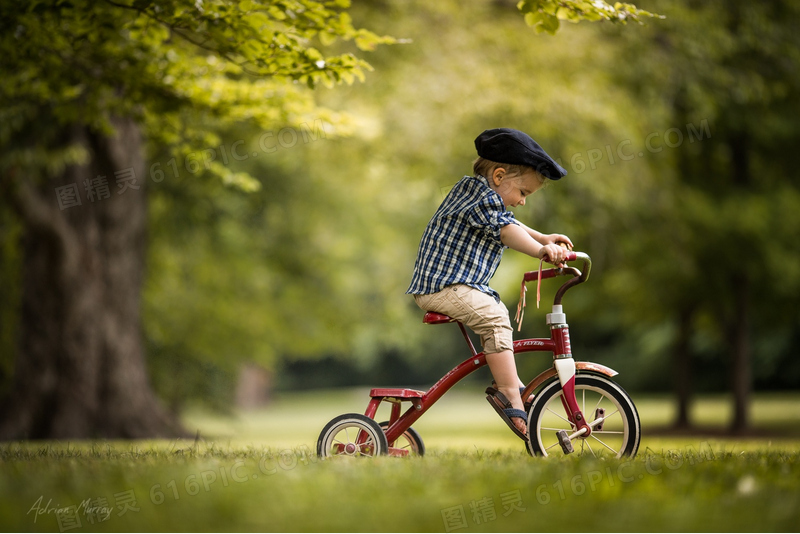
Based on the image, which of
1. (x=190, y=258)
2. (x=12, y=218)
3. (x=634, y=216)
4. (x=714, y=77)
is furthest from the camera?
(x=190, y=258)

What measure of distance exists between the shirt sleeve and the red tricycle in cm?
35

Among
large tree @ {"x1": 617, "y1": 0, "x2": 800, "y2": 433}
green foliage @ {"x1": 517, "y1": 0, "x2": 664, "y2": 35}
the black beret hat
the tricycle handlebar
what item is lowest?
large tree @ {"x1": 617, "y1": 0, "x2": 800, "y2": 433}

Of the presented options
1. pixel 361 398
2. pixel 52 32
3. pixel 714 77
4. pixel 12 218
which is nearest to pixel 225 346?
pixel 12 218

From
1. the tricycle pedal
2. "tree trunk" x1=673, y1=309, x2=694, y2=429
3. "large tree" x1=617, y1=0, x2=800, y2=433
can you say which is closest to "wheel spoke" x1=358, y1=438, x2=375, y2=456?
the tricycle pedal

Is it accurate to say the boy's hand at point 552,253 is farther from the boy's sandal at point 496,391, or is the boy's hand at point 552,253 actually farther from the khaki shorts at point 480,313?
the boy's sandal at point 496,391

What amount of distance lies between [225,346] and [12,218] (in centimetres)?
667

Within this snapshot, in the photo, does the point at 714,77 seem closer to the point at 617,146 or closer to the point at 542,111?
the point at 617,146

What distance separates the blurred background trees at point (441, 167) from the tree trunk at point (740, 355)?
0.05 meters

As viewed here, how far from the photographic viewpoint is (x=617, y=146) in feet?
40.0

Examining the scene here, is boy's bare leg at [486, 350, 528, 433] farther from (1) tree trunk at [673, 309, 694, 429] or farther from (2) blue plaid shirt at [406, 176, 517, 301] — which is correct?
(1) tree trunk at [673, 309, 694, 429]

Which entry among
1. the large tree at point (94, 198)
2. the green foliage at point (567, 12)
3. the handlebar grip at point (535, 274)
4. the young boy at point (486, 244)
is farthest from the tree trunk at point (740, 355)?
the young boy at point (486, 244)

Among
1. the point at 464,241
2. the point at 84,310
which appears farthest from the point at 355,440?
the point at 84,310

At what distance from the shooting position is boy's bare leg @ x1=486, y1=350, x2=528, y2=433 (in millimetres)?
4250

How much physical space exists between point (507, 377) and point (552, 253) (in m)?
0.73
